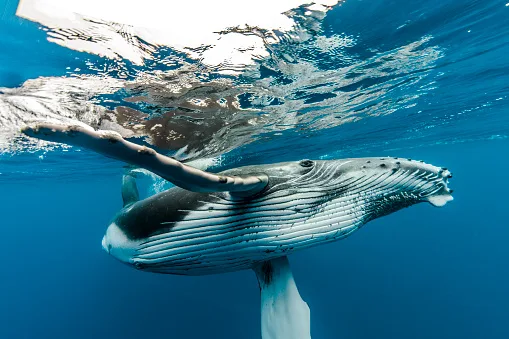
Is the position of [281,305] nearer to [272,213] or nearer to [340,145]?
[272,213]

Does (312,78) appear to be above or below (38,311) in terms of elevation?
above

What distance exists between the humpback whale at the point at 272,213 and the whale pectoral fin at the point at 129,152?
0.26 meters

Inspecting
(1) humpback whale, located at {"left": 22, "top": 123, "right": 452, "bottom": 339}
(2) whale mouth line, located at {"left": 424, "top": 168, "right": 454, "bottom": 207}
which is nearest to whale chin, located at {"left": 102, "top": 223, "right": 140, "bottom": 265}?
(1) humpback whale, located at {"left": 22, "top": 123, "right": 452, "bottom": 339}

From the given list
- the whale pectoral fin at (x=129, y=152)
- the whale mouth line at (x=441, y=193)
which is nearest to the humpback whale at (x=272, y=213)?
the whale mouth line at (x=441, y=193)

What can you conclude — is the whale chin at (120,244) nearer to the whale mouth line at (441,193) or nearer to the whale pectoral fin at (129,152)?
the whale pectoral fin at (129,152)

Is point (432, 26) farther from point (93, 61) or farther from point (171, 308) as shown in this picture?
point (171, 308)

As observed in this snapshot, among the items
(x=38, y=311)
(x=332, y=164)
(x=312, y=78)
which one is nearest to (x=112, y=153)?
(x=332, y=164)

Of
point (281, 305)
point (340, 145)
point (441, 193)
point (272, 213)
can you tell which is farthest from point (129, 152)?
point (340, 145)

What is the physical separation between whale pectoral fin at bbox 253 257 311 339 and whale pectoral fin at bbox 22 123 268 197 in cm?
171

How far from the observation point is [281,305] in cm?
351

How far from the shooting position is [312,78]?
914 centimetres

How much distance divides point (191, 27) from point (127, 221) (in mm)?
4049

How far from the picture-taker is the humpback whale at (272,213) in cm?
286

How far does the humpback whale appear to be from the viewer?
9.37ft
